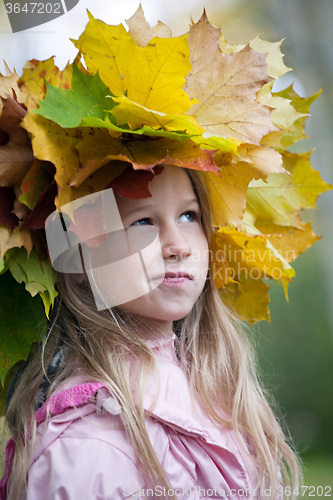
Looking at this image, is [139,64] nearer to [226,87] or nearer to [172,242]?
[226,87]

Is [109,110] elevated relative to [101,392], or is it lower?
elevated

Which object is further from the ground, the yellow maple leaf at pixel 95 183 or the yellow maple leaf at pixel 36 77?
the yellow maple leaf at pixel 36 77

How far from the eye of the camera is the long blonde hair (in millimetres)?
500

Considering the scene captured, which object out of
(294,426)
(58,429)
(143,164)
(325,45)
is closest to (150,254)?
(143,164)

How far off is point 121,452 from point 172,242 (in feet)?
0.85

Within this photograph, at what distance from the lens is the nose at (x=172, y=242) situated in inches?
21.2

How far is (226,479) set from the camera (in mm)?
541

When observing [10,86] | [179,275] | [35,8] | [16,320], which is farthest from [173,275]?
[35,8]

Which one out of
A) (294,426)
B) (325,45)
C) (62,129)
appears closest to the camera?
(62,129)

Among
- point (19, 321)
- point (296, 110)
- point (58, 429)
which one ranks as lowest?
point (58, 429)

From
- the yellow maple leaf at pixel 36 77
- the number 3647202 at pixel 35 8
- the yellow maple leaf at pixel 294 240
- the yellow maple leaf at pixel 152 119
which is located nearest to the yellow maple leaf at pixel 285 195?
the yellow maple leaf at pixel 294 240

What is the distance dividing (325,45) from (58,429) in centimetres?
135

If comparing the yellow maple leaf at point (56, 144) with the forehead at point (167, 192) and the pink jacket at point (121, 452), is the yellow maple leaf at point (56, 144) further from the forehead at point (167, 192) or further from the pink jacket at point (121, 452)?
the pink jacket at point (121, 452)

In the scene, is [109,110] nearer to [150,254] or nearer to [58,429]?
[150,254]
